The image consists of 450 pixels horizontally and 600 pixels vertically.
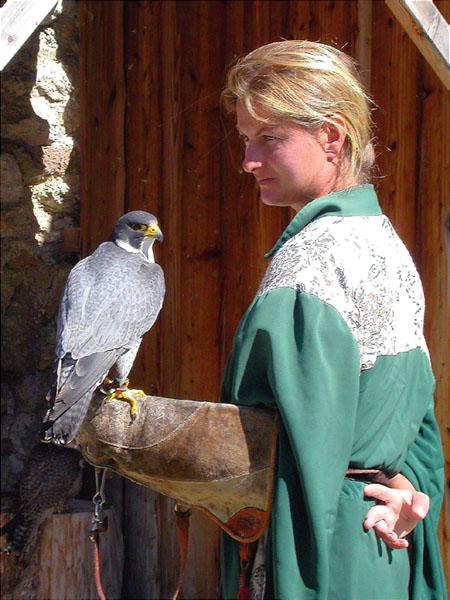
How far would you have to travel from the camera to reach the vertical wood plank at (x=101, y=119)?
11.2ft

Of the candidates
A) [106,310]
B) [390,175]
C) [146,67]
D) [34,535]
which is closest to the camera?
[106,310]

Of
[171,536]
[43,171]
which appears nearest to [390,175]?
[43,171]

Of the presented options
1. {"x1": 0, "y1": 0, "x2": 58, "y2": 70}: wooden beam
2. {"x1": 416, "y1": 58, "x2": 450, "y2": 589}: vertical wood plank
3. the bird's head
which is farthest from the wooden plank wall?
{"x1": 0, "y1": 0, "x2": 58, "y2": 70}: wooden beam

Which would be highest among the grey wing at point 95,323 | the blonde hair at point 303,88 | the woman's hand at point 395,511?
the blonde hair at point 303,88

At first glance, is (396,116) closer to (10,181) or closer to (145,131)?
(145,131)

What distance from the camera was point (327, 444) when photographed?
1.33m

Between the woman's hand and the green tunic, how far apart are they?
0.07 ft

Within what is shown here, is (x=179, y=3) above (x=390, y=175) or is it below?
above

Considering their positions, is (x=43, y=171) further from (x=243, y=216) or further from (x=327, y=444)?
(x=327, y=444)

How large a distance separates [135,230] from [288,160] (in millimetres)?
1072

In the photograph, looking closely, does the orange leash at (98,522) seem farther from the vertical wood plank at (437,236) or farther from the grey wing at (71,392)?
the vertical wood plank at (437,236)

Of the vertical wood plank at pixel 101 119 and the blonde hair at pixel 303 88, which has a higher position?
the vertical wood plank at pixel 101 119

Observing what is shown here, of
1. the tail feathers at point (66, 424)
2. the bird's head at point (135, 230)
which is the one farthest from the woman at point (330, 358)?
the bird's head at point (135, 230)

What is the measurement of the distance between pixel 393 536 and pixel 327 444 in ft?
0.86
